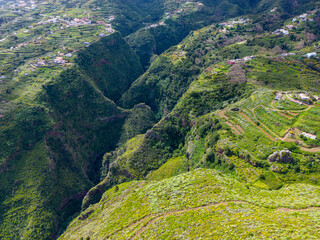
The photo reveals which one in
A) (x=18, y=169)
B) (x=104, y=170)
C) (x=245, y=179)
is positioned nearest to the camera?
(x=245, y=179)

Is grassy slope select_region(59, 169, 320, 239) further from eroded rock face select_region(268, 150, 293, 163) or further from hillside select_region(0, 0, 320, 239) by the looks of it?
eroded rock face select_region(268, 150, 293, 163)

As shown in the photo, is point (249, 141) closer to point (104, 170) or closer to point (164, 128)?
point (164, 128)

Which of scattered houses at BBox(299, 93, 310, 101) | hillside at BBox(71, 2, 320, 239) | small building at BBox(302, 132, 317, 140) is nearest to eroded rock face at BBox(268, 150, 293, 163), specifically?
hillside at BBox(71, 2, 320, 239)

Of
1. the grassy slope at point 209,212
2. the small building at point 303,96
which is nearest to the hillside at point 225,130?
the grassy slope at point 209,212

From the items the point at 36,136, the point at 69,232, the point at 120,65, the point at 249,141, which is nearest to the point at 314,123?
the point at 249,141

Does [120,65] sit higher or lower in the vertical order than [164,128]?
higher

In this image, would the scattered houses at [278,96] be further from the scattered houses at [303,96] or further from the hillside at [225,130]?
the scattered houses at [303,96]

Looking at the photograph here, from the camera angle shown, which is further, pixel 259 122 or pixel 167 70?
pixel 167 70
